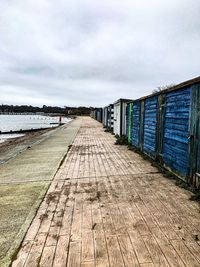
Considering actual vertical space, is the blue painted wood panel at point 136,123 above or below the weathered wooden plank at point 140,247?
above

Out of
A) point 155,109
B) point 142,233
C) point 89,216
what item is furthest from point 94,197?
point 155,109

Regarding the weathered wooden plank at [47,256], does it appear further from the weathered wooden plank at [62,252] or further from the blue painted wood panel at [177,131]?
the blue painted wood panel at [177,131]

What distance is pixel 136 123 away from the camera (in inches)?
406

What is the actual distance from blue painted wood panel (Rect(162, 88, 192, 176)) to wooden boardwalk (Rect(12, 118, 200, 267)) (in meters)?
0.57

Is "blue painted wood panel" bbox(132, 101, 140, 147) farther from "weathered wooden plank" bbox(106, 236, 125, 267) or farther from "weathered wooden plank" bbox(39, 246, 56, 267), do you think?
"weathered wooden plank" bbox(39, 246, 56, 267)

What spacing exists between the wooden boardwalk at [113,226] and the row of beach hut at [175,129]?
1.92ft

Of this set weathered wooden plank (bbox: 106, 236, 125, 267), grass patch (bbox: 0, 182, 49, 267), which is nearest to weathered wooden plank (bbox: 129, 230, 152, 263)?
weathered wooden plank (bbox: 106, 236, 125, 267)

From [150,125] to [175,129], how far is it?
7.60 ft

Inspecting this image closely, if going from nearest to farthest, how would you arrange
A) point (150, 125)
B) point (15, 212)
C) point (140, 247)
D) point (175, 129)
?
point (140, 247) → point (15, 212) → point (175, 129) → point (150, 125)

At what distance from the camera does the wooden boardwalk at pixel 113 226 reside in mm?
2504

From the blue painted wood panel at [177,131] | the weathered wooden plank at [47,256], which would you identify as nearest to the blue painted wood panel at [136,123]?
the blue painted wood panel at [177,131]

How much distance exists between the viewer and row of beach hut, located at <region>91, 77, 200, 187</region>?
468 cm

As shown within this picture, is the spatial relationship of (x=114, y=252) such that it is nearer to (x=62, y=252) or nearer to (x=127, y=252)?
(x=127, y=252)

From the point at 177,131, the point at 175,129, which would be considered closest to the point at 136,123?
the point at 175,129
